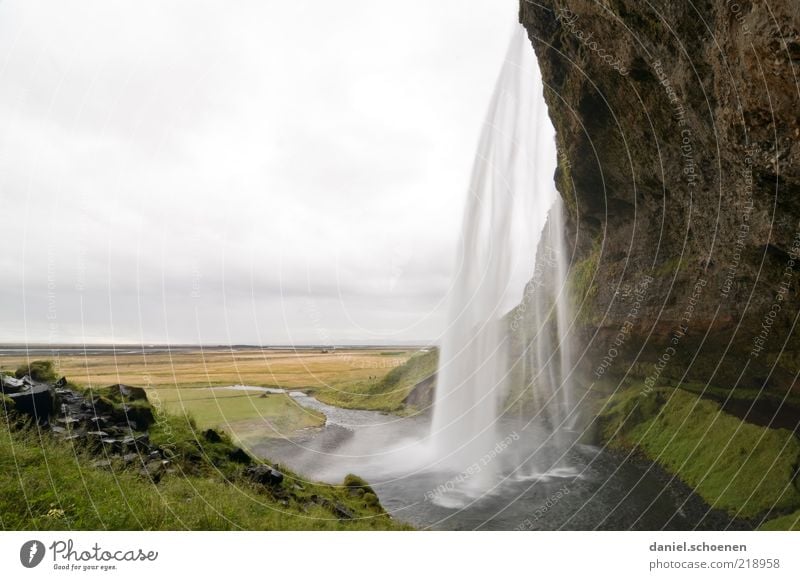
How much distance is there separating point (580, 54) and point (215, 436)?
21.2 metres

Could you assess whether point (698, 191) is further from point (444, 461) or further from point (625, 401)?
point (444, 461)

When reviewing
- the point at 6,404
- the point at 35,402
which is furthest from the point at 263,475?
the point at 6,404

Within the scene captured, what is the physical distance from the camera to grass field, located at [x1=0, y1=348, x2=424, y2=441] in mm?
13945

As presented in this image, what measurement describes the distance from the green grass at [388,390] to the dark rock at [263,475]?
2061 cm

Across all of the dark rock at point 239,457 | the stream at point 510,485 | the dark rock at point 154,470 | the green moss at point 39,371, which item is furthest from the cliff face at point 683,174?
the green moss at point 39,371

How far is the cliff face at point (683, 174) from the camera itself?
9.24m

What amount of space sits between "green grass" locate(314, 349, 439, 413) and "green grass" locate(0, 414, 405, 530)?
68.8ft

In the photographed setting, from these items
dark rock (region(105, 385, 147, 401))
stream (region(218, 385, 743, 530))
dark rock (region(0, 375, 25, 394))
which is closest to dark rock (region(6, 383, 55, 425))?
dark rock (region(0, 375, 25, 394))

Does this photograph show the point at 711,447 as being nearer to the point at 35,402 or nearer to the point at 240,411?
the point at 240,411

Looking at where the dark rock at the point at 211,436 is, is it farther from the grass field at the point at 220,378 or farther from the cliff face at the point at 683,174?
the cliff face at the point at 683,174

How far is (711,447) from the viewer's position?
56.7 ft

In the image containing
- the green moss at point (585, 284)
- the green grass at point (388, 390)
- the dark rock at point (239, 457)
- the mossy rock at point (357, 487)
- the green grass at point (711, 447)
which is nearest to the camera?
the dark rock at point (239, 457)

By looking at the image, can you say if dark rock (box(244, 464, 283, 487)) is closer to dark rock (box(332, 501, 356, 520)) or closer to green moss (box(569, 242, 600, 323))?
dark rock (box(332, 501, 356, 520))
